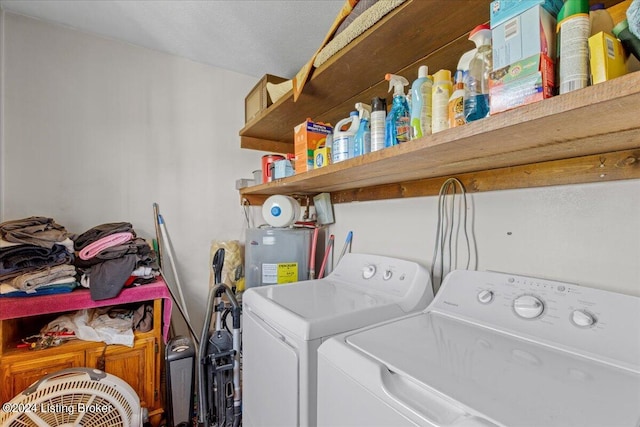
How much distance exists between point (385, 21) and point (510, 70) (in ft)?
1.59

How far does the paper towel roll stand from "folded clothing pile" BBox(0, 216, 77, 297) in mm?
1084

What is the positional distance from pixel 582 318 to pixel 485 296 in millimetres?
234

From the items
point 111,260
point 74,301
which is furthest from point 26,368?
point 111,260

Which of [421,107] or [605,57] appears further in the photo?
[421,107]

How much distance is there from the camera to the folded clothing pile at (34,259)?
4.47 ft

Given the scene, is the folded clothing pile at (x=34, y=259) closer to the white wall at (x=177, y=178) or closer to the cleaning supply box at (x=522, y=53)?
the white wall at (x=177, y=178)

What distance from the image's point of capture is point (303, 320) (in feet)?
2.82

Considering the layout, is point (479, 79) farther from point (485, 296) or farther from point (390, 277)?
point (390, 277)

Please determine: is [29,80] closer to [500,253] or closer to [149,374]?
[149,374]

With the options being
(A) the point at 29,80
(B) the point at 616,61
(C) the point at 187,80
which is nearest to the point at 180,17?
(C) the point at 187,80

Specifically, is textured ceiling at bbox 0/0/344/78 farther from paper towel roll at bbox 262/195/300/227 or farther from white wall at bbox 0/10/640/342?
paper towel roll at bbox 262/195/300/227

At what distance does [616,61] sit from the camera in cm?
51

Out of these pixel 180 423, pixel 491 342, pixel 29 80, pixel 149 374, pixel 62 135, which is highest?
pixel 29 80

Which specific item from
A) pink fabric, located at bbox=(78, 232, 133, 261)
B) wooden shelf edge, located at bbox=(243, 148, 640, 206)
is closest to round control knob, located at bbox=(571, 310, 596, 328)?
wooden shelf edge, located at bbox=(243, 148, 640, 206)
